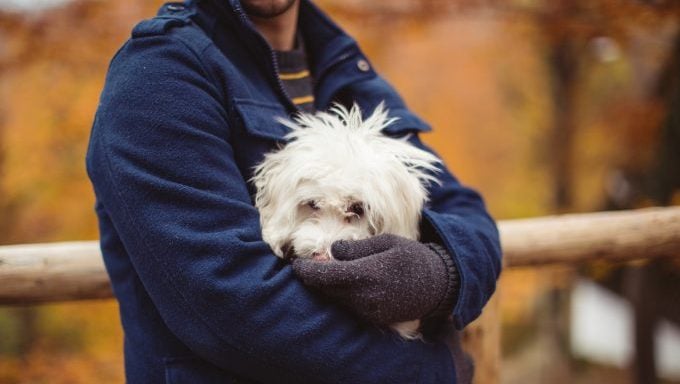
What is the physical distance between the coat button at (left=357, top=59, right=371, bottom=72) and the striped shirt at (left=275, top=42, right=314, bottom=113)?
18cm

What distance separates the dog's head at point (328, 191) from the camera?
1509mm

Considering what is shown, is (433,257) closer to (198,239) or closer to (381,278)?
(381,278)

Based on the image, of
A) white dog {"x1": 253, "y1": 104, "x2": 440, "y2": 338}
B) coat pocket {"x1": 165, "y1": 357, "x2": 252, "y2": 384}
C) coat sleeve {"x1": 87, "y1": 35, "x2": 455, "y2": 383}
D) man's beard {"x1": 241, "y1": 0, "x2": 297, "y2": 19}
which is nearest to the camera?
coat sleeve {"x1": 87, "y1": 35, "x2": 455, "y2": 383}

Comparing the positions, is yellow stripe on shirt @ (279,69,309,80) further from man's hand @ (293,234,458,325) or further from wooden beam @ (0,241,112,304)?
wooden beam @ (0,241,112,304)

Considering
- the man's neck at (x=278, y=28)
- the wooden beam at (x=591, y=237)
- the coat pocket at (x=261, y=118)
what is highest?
the man's neck at (x=278, y=28)

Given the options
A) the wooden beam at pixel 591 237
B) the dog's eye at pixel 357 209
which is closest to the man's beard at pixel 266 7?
the dog's eye at pixel 357 209

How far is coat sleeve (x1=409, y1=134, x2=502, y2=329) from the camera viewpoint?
1.51 metres

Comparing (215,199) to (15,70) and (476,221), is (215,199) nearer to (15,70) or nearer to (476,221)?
(476,221)

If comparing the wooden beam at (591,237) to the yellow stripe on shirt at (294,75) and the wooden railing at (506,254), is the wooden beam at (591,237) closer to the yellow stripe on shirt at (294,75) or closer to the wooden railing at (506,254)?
the wooden railing at (506,254)

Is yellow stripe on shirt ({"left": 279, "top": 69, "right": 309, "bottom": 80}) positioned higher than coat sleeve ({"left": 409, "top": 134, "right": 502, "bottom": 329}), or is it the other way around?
yellow stripe on shirt ({"left": 279, "top": 69, "right": 309, "bottom": 80})

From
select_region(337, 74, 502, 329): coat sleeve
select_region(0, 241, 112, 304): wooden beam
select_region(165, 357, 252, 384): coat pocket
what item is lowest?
select_region(0, 241, 112, 304): wooden beam

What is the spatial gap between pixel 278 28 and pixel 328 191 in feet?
2.33

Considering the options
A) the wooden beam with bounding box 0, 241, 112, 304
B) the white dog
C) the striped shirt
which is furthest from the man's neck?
the wooden beam with bounding box 0, 241, 112, 304

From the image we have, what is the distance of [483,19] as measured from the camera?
5730 mm
